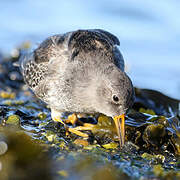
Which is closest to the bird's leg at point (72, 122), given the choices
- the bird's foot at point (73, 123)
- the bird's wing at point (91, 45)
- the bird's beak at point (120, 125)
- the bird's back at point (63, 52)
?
the bird's foot at point (73, 123)

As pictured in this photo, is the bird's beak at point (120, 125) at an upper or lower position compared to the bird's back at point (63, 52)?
lower

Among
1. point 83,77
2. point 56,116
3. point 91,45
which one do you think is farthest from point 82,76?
point 56,116

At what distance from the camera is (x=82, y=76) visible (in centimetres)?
557

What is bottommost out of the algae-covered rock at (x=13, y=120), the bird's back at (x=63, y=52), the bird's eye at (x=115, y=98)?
the algae-covered rock at (x=13, y=120)

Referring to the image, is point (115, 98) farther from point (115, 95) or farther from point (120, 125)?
point (120, 125)

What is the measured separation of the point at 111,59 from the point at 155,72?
6.92 m

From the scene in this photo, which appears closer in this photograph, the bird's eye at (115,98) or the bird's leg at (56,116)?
the bird's eye at (115,98)

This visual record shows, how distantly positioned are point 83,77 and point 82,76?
3 centimetres

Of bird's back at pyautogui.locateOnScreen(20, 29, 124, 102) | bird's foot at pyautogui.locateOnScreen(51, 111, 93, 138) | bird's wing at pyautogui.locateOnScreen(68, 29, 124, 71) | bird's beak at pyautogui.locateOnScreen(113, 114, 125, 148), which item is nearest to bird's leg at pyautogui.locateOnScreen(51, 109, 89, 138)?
bird's foot at pyautogui.locateOnScreen(51, 111, 93, 138)

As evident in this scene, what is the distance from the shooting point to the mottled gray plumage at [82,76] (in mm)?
5105

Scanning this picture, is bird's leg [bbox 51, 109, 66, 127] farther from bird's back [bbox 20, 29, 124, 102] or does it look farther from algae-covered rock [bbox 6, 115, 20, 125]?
algae-covered rock [bbox 6, 115, 20, 125]

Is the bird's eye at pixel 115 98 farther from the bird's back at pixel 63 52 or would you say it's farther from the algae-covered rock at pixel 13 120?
the algae-covered rock at pixel 13 120

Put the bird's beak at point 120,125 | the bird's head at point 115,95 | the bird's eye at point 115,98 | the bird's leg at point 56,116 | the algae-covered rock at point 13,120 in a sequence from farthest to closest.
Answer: the bird's leg at point 56,116 → the algae-covered rock at point 13,120 → the bird's beak at point 120,125 → the bird's eye at point 115,98 → the bird's head at point 115,95

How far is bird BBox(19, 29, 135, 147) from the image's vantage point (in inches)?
201
